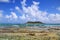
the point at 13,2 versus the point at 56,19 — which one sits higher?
the point at 13,2

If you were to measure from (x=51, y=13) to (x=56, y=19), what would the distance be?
0.19m

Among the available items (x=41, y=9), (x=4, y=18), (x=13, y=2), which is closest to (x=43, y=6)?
(x=41, y=9)

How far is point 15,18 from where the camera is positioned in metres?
3.96

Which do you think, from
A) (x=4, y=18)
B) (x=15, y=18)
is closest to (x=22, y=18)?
(x=15, y=18)

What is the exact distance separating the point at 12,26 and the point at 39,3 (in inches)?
34.1

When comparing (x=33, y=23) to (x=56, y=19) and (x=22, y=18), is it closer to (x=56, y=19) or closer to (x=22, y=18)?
(x=22, y=18)

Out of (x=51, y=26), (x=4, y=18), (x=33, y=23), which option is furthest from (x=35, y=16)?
(x=4, y=18)

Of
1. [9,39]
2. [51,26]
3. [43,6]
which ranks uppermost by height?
[43,6]

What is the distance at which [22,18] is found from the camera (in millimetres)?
3969

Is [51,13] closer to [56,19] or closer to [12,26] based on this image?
[56,19]

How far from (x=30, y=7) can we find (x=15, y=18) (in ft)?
1.48

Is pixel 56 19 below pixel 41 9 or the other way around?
below

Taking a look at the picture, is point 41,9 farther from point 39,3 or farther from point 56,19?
point 56,19

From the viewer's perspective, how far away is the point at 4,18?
3.95m
